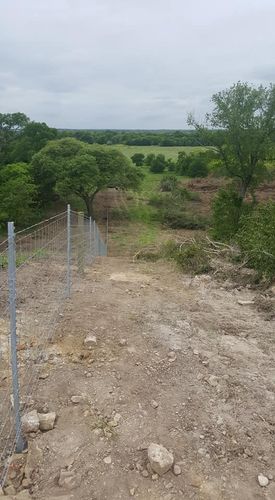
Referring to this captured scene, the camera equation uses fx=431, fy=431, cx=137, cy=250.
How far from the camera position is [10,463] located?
364 centimetres

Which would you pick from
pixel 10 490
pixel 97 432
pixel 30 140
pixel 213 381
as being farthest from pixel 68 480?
pixel 30 140

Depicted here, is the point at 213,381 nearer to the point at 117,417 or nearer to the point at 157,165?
the point at 117,417

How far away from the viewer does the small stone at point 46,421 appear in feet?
13.2

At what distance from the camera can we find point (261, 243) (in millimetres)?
9766

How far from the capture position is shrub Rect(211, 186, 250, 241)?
19.0 m

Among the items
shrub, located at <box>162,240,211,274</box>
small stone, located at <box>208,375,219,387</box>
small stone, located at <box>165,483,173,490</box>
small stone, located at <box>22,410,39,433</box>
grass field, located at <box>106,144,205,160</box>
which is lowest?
shrub, located at <box>162,240,211,274</box>

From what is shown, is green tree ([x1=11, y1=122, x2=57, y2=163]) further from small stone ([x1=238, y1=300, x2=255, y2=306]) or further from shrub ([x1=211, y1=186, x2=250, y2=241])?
small stone ([x1=238, y1=300, x2=255, y2=306])

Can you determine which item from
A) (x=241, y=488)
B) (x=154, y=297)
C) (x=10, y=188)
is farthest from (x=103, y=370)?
(x=10, y=188)

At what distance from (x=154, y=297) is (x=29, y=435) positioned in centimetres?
452

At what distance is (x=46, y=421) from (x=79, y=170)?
69.7 feet

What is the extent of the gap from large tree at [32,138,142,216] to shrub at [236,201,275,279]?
47.7 ft

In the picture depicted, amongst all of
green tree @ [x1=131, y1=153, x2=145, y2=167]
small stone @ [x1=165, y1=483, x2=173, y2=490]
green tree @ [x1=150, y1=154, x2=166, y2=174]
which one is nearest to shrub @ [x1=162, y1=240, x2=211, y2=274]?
small stone @ [x1=165, y1=483, x2=173, y2=490]

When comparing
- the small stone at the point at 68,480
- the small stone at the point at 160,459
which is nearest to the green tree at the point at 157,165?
the small stone at the point at 160,459

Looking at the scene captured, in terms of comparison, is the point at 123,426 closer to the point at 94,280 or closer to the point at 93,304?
the point at 93,304
